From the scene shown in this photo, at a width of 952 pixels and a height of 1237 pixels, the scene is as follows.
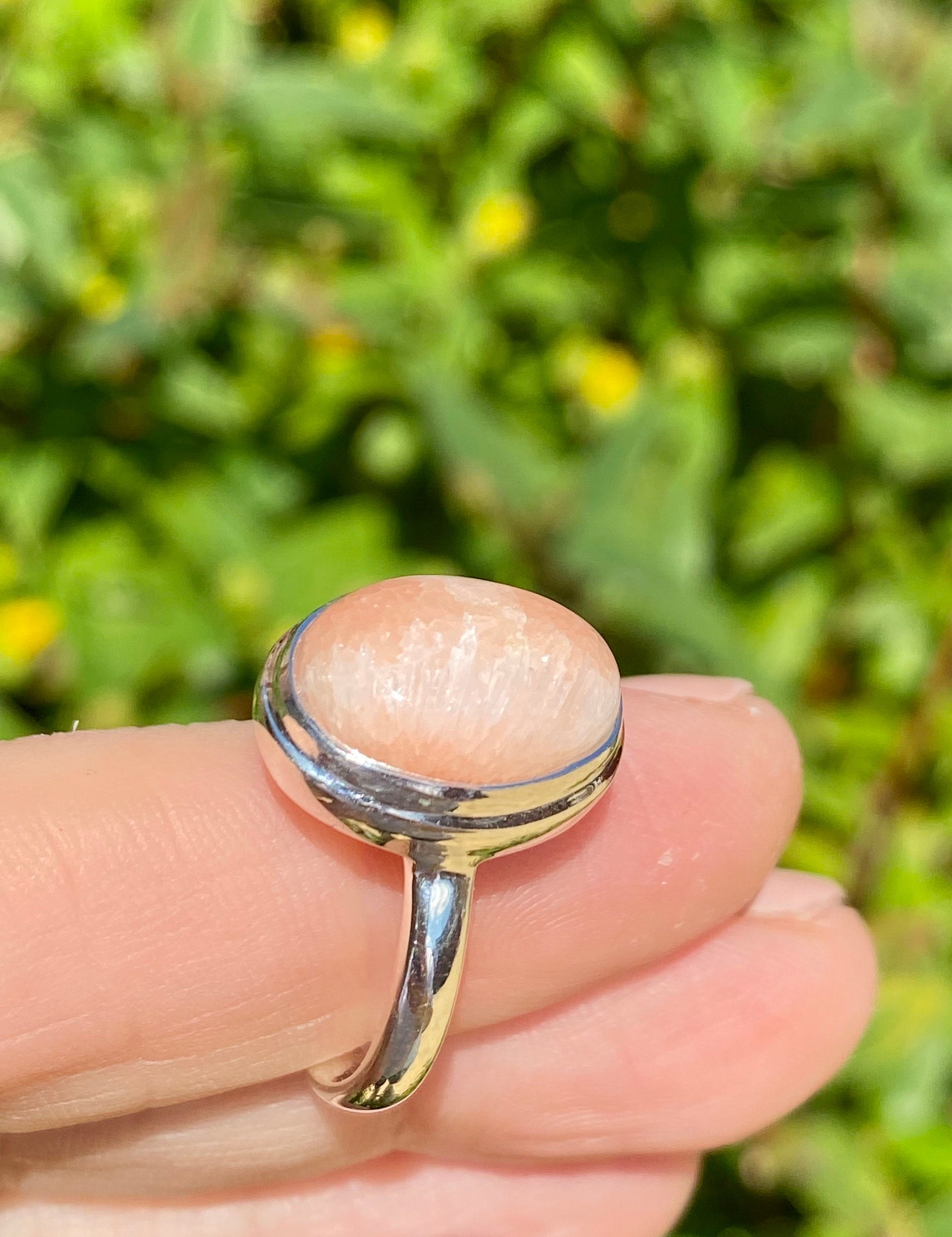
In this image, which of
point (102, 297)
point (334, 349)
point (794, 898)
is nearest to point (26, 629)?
point (102, 297)

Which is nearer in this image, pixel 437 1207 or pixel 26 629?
pixel 437 1207

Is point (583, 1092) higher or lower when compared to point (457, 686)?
lower

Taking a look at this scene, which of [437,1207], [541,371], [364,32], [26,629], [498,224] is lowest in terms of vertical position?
[437,1207]

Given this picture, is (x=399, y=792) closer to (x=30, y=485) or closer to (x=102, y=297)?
(x=30, y=485)

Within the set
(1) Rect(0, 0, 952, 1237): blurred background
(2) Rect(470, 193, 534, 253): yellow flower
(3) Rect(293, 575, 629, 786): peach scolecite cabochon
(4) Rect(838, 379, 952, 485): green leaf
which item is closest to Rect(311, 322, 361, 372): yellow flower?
(1) Rect(0, 0, 952, 1237): blurred background

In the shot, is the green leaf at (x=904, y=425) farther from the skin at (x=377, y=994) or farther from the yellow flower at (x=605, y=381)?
the skin at (x=377, y=994)

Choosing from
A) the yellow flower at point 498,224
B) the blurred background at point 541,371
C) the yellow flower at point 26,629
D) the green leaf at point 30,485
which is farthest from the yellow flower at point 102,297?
the yellow flower at point 498,224

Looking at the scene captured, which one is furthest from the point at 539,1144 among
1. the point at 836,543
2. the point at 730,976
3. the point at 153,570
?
the point at 836,543
